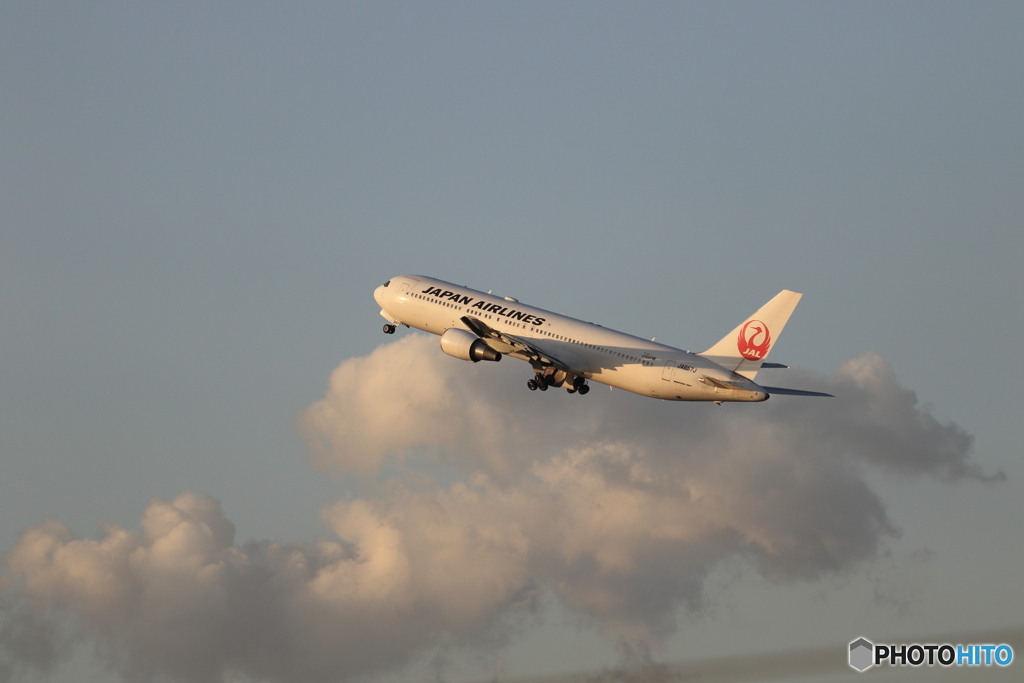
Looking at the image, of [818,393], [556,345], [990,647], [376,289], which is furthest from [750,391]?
[376,289]

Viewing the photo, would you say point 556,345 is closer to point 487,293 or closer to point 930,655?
point 487,293

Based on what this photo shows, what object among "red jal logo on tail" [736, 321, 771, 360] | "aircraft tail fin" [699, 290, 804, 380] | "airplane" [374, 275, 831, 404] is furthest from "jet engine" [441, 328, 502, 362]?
"red jal logo on tail" [736, 321, 771, 360]

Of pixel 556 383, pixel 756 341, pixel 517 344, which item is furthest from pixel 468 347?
pixel 756 341

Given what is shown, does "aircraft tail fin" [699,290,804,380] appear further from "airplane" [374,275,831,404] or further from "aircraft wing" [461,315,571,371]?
"aircraft wing" [461,315,571,371]

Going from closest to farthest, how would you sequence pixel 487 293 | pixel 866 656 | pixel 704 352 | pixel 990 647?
pixel 990 647
pixel 866 656
pixel 704 352
pixel 487 293

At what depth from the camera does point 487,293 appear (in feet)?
288

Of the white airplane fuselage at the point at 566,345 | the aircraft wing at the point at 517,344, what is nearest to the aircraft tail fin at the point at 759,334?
the white airplane fuselage at the point at 566,345

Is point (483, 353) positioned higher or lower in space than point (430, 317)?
lower

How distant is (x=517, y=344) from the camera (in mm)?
82188

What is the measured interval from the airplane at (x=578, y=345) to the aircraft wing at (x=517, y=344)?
0.21ft

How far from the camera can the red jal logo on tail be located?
74.8 m

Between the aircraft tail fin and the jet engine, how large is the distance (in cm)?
1589

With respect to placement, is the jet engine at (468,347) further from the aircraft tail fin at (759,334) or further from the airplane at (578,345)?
the aircraft tail fin at (759,334)

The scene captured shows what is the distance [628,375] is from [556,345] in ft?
19.1
